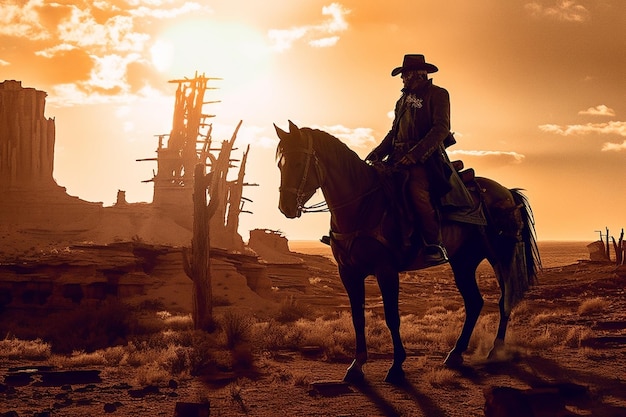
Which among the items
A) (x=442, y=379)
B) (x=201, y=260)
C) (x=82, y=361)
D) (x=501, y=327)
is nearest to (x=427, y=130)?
(x=442, y=379)

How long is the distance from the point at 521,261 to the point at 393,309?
131 inches

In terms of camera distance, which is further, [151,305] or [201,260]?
[151,305]

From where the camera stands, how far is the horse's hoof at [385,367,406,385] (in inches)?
298

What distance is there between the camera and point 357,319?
7.76m

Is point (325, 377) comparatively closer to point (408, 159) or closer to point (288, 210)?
point (288, 210)

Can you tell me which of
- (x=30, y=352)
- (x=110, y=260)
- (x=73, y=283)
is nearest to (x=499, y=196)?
(x=30, y=352)

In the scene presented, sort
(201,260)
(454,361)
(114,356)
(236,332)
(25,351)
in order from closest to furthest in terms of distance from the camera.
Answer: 1. (454,361)
2. (114,356)
3. (25,351)
4. (236,332)
5. (201,260)

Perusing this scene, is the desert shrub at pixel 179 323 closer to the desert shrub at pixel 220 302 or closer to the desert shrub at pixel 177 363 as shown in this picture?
the desert shrub at pixel 220 302

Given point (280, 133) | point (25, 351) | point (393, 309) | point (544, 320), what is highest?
point (280, 133)

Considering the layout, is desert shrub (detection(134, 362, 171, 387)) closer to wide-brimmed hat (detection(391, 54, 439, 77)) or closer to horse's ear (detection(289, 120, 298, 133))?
horse's ear (detection(289, 120, 298, 133))

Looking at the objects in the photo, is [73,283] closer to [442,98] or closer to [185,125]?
[442,98]

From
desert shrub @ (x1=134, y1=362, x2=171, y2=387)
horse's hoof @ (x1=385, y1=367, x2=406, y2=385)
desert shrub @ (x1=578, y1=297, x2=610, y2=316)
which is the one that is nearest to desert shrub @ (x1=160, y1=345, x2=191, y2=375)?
desert shrub @ (x1=134, y1=362, x2=171, y2=387)

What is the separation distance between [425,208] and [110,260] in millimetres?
16655

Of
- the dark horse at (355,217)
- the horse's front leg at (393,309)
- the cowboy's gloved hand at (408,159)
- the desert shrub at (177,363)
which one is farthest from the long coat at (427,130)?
the desert shrub at (177,363)
